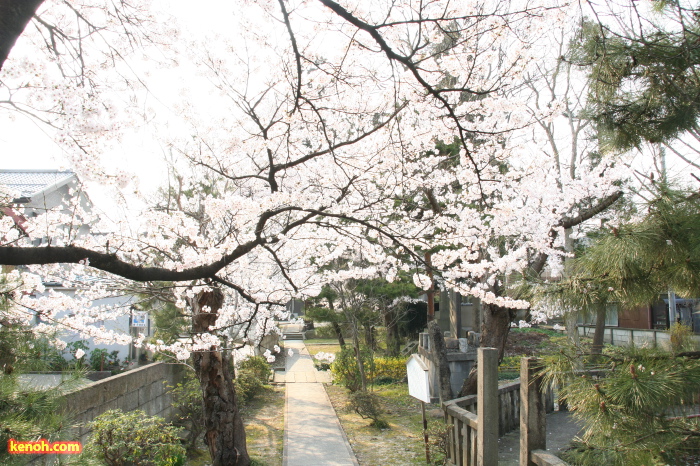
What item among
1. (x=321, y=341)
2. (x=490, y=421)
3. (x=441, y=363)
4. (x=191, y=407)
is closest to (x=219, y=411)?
(x=191, y=407)

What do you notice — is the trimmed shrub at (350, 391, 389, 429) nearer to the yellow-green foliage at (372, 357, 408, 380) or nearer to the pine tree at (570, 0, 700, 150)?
the yellow-green foliage at (372, 357, 408, 380)

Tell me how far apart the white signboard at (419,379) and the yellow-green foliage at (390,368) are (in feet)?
22.4

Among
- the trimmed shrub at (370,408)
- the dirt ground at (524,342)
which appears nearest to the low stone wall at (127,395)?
the trimmed shrub at (370,408)

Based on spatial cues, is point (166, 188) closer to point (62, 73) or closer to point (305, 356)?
point (62, 73)

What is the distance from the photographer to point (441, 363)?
32.4ft

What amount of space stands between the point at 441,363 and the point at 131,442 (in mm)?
6222

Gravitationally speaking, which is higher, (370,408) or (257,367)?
(257,367)

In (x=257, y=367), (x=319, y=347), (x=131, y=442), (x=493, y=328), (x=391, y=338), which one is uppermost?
(x=493, y=328)

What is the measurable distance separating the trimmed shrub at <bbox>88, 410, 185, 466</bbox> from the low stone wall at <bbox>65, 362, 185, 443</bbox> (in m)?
0.19

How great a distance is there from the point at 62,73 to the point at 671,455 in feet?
14.9

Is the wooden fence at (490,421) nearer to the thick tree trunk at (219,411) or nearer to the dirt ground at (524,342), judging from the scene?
the thick tree trunk at (219,411)

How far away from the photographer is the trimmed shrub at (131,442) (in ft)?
18.1

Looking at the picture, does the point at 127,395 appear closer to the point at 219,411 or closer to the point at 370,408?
the point at 219,411

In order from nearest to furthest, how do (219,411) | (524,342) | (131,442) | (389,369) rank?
1. (131,442)
2. (219,411)
3. (389,369)
4. (524,342)
